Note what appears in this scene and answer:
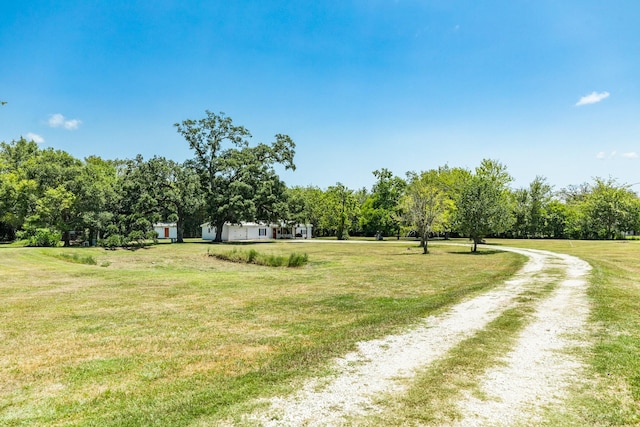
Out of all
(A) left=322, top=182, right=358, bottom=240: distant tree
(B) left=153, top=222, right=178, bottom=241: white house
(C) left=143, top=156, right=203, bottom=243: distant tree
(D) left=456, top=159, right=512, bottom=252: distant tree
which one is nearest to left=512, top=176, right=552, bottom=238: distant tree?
(A) left=322, top=182, right=358, bottom=240: distant tree

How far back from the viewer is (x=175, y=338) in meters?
7.13

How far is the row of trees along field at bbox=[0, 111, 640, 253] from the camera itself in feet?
116

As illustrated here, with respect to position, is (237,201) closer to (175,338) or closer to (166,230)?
(166,230)

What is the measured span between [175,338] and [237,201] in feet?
134

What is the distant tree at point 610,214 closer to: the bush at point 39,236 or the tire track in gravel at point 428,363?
the tire track in gravel at point 428,363

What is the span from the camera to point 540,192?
222 feet

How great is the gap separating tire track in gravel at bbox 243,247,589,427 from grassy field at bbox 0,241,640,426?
357 mm

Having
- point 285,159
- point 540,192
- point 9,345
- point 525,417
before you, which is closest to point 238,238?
point 285,159

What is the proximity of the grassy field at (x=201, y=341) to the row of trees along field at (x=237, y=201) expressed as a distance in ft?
72.8

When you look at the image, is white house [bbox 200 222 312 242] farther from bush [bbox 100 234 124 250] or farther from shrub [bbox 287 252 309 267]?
shrub [bbox 287 252 309 267]

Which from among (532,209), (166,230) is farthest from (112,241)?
(532,209)

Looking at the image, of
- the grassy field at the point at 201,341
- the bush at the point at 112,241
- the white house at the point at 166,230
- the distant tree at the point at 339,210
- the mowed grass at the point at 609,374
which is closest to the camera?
the mowed grass at the point at 609,374

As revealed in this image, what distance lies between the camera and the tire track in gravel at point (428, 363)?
13.6 ft

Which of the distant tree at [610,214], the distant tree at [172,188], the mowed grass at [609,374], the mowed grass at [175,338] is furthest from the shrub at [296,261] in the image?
the distant tree at [610,214]
